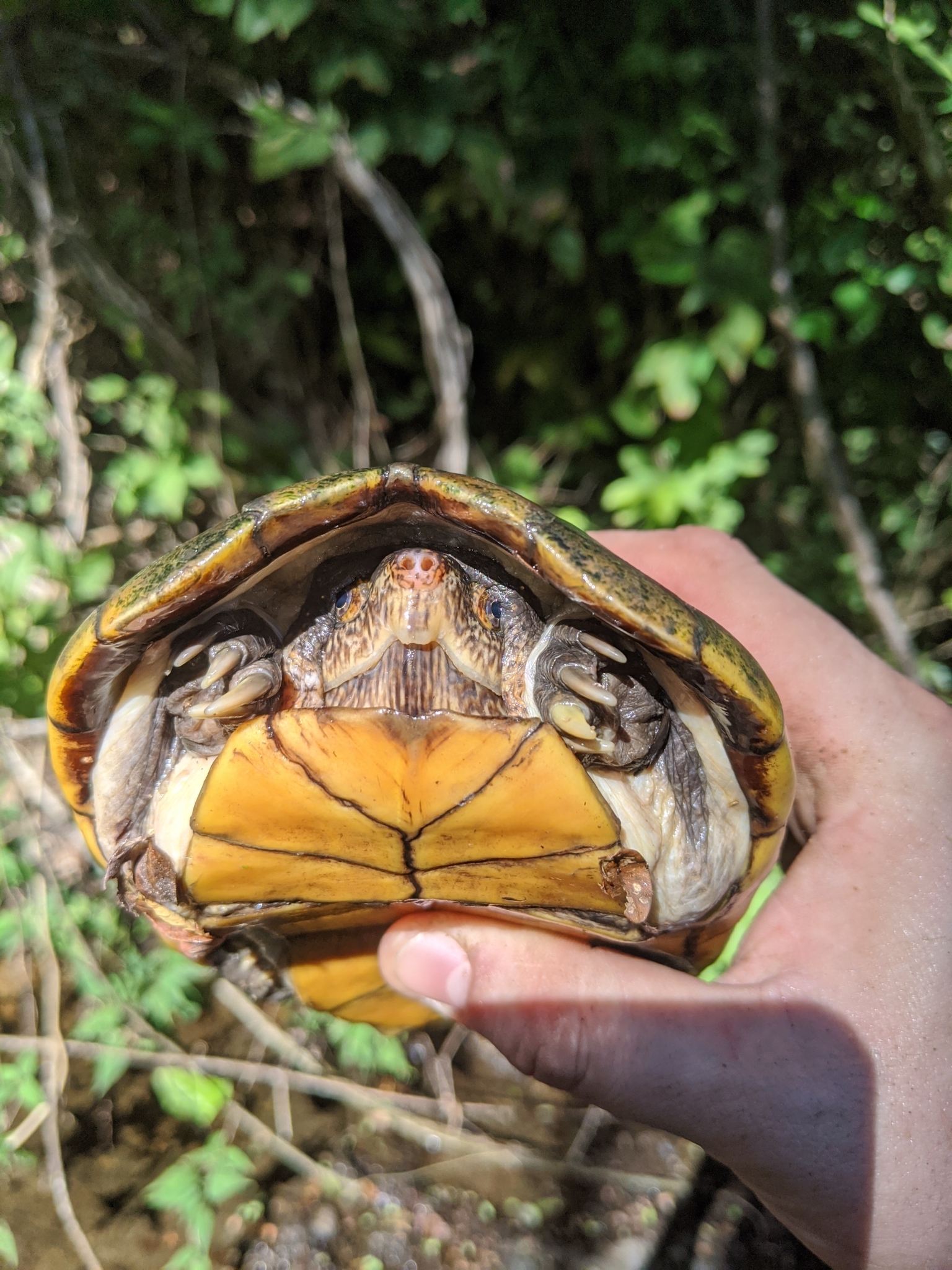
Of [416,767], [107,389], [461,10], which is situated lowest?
[416,767]

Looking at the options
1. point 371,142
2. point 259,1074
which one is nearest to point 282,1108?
point 259,1074

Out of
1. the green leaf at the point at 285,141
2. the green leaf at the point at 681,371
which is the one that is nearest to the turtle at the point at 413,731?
the green leaf at the point at 681,371

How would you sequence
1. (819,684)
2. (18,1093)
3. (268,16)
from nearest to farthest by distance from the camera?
(819,684)
(268,16)
(18,1093)

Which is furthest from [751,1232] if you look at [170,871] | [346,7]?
[346,7]

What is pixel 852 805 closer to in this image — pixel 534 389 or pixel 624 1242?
pixel 624 1242

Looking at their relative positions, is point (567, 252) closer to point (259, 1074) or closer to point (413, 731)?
point (413, 731)

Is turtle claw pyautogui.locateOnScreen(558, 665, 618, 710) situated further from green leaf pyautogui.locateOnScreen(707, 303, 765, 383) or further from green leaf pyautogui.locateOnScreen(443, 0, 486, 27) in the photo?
green leaf pyautogui.locateOnScreen(443, 0, 486, 27)

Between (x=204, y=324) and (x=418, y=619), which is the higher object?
(x=204, y=324)
